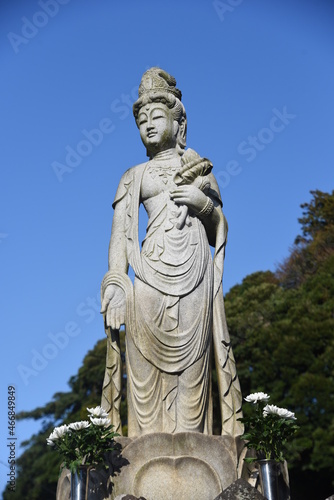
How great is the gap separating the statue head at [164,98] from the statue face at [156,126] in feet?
0.10

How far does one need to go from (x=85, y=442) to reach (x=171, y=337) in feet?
5.29

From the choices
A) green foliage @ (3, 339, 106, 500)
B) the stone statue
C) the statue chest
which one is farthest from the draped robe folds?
green foliage @ (3, 339, 106, 500)

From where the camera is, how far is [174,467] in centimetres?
838

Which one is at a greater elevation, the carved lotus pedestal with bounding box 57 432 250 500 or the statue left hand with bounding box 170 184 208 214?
the statue left hand with bounding box 170 184 208 214

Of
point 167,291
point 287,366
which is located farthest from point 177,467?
point 287,366

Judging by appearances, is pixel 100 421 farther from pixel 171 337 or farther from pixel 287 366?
pixel 287 366

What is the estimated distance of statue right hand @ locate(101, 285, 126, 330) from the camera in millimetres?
9266

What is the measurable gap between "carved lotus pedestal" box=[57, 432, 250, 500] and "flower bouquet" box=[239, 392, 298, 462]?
304mm

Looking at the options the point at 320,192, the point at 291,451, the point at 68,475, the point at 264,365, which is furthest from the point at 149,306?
the point at 320,192

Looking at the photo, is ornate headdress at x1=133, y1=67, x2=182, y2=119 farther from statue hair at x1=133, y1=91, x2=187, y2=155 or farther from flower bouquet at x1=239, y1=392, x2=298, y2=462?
flower bouquet at x1=239, y1=392, x2=298, y2=462

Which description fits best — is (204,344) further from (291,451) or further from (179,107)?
(291,451)

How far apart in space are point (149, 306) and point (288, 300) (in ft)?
59.2

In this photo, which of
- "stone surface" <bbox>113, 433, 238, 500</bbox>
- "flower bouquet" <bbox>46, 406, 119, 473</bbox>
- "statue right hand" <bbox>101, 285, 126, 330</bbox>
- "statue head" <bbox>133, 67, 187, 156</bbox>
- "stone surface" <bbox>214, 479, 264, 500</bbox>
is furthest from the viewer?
"statue head" <bbox>133, 67, 187, 156</bbox>

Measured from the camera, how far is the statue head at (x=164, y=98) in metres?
10.2
